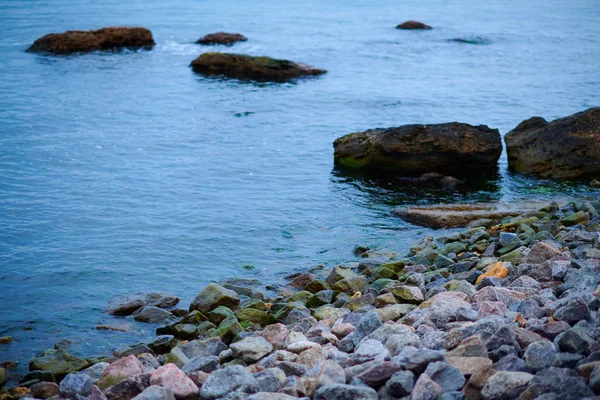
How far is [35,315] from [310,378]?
5.28 metres

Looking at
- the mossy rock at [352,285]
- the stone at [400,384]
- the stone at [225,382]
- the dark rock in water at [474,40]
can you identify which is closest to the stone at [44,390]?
the stone at [225,382]

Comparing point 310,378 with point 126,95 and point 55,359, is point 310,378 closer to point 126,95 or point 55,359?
point 55,359

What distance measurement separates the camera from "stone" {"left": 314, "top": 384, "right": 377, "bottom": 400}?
519cm

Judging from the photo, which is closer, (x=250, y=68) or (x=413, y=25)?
(x=250, y=68)

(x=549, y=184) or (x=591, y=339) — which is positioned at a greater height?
(x=591, y=339)

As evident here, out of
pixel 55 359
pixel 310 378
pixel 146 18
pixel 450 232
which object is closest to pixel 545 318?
pixel 310 378

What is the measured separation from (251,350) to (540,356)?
279cm

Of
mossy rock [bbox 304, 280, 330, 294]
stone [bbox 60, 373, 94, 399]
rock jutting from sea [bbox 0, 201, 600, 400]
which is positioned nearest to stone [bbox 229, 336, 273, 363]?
rock jutting from sea [bbox 0, 201, 600, 400]

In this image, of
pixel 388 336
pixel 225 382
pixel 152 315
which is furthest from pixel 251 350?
pixel 152 315

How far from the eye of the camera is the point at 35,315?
377 inches

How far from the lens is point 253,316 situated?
345 inches

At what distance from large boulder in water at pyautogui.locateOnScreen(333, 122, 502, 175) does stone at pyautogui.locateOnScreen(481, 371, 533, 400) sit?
11.5m

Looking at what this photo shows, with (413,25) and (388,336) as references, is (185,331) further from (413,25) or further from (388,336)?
(413,25)

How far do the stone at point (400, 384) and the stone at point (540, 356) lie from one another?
35.0 inches
